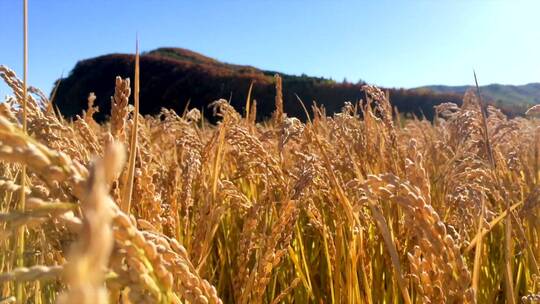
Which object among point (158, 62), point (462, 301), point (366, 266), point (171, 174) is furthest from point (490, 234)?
point (158, 62)

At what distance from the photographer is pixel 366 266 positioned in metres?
1.29

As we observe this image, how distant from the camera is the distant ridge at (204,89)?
16.2 metres

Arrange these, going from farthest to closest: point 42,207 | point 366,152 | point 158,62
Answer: point 158,62, point 366,152, point 42,207

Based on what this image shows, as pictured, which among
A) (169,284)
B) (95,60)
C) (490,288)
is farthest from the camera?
(95,60)

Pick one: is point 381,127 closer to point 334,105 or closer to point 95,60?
point 334,105

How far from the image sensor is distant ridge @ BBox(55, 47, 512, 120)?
53.3 feet

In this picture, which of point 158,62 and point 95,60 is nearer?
point 158,62

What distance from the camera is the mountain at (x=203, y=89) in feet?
53.3

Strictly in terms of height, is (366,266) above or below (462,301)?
below

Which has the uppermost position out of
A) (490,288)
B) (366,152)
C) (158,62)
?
(158,62)

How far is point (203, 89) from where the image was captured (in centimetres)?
1998

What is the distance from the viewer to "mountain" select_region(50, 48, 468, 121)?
16250 mm

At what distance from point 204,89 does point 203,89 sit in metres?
0.05

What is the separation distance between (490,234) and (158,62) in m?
22.6
